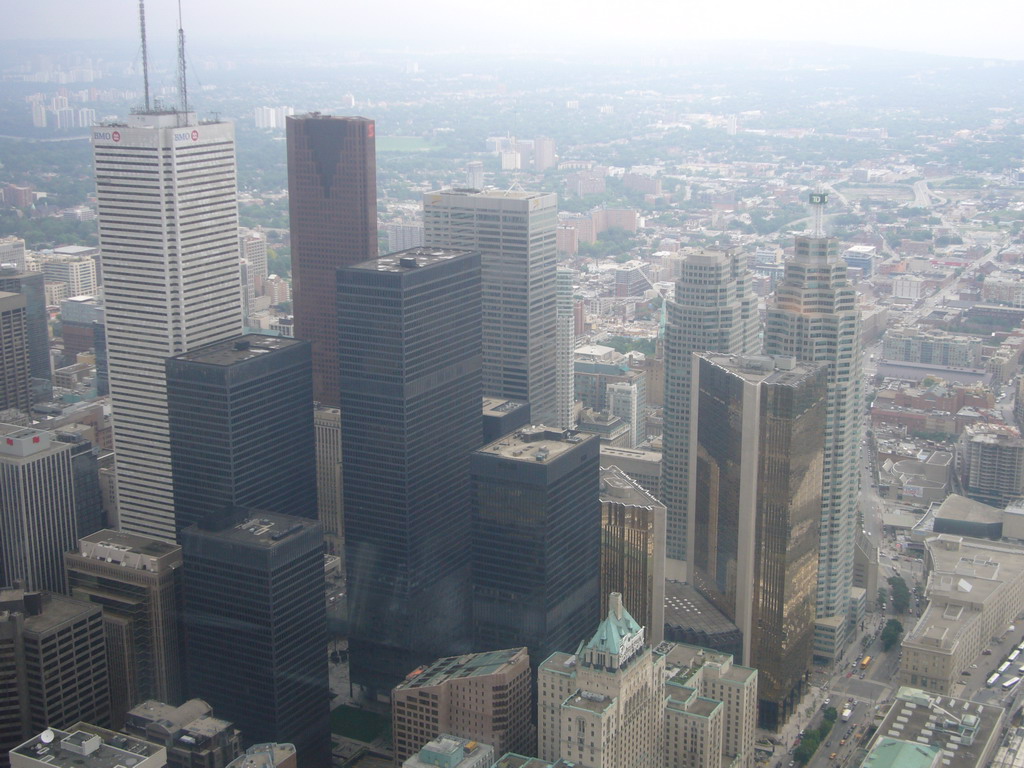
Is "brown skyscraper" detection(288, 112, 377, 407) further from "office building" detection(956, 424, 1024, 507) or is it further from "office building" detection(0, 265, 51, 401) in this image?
"office building" detection(956, 424, 1024, 507)

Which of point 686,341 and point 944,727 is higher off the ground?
point 686,341

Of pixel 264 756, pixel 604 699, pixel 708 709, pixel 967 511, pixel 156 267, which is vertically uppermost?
pixel 156 267

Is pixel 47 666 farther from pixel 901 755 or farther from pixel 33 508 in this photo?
pixel 901 755

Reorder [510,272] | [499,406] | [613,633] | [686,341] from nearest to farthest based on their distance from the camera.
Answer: [613,633] → [499,406] → [686,341] → [510,272]

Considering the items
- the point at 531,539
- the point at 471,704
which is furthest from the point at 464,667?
the point at 531,539

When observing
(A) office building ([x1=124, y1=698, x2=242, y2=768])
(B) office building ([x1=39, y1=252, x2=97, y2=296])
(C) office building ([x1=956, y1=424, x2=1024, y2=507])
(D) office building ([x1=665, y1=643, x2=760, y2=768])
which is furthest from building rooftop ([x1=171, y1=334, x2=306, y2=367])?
(B) office building ([x1=39, y1=252, x2=97, y2=296])

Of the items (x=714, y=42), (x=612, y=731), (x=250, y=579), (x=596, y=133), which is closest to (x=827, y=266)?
(x=612, y=731)
